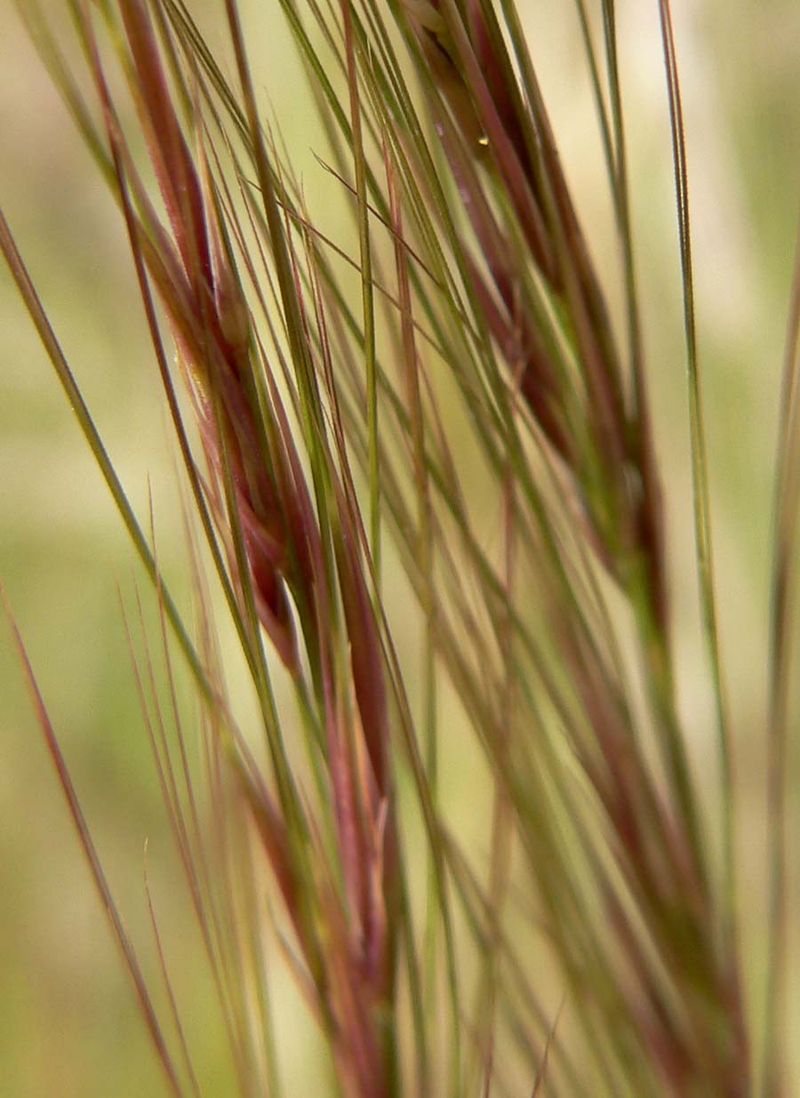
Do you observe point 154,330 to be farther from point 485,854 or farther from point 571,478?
point 485,854

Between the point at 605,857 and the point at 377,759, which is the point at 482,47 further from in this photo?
the point at 605,857

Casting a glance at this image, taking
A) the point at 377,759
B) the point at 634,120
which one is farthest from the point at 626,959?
the point at 634,120

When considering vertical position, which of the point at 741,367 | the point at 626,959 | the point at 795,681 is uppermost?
the point at 741,367

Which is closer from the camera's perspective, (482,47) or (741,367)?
(482,47)

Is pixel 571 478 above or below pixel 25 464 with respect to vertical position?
below

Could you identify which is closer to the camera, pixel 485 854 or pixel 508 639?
pixel 508 639

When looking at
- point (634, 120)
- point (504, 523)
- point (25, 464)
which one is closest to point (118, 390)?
point (25, 464)
